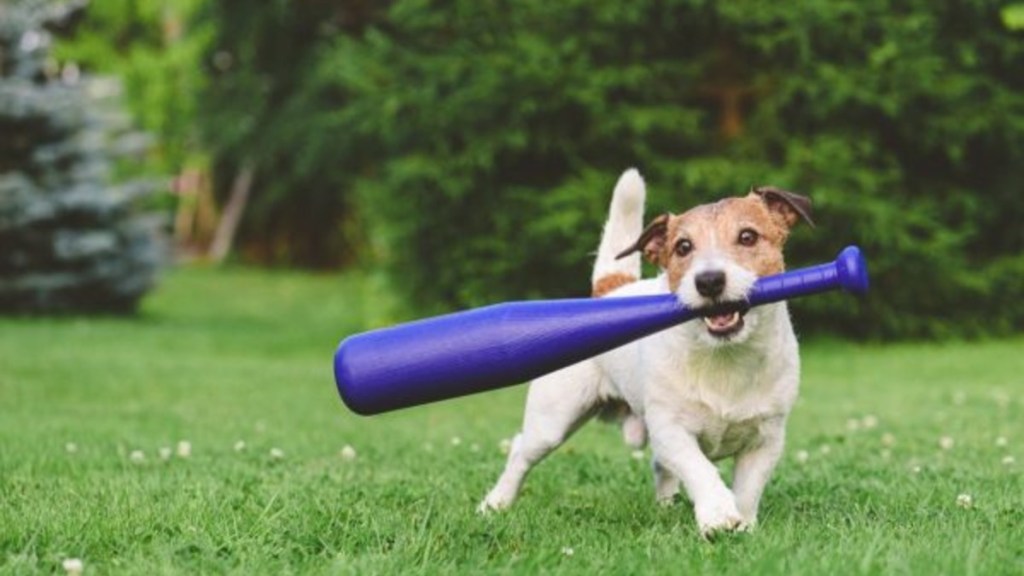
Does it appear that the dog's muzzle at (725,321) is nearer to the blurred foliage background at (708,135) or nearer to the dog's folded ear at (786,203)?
the dog's folded ear at (786,203)

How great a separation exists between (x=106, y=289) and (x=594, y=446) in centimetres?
1306

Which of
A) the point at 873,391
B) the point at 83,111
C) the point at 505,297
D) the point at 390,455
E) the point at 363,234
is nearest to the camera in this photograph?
the point at 390,455

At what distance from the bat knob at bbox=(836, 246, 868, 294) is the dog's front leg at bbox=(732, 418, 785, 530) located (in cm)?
72

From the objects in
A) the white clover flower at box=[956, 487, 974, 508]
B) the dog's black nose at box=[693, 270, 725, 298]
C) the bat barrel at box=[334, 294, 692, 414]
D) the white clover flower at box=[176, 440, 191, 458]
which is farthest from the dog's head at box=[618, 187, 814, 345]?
the white clover flower at box=[176, 440, 191, 458]

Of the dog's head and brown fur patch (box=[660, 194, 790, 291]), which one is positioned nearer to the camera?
the dog's head

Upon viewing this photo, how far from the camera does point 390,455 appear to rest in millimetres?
7906

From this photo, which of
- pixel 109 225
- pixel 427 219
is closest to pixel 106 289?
pixel 109 225

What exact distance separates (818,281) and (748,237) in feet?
1.55

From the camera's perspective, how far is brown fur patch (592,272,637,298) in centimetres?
625

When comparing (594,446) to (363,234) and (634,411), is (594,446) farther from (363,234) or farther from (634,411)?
(363,234)

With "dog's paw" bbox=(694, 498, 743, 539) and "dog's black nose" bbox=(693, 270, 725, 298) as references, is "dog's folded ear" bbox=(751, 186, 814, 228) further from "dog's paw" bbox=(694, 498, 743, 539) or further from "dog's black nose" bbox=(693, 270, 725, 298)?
"dog's paw" bbox=(694, 498, 743, 539)

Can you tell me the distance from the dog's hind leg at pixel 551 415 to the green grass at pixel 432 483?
0.16 meters

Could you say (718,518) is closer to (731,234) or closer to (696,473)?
(696,473)

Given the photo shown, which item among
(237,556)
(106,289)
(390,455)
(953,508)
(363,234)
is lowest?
(363,234)
